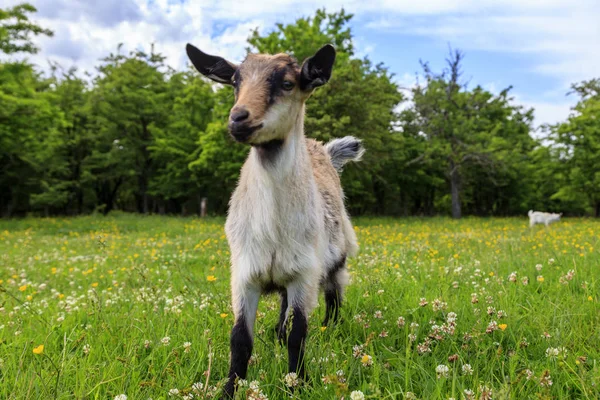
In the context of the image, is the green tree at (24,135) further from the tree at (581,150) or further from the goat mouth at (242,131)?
the tree at (581,150)

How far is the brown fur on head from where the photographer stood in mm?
2621

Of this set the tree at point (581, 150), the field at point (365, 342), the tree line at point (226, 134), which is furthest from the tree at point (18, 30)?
the tree at point (581, 150)

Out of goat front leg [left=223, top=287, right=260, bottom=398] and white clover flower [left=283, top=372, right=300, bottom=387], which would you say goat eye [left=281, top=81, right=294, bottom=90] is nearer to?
goat front leg [left=223, top=287, right=260, bottom=398]

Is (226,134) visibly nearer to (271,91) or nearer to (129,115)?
(129,115)

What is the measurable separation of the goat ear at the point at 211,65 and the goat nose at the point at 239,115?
82cm

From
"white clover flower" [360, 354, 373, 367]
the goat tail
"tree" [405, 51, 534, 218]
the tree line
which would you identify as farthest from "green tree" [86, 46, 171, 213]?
"white clover flower" [360, 354, 373, 367]

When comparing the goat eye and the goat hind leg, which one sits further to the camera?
the goat hind leg

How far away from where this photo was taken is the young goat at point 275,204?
287cm

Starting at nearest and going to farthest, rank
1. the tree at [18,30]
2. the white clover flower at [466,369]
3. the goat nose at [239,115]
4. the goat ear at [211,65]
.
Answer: the goat nose at [239,115] → the white clover flower at [466,369] → the goat ear at [211,65] → the tree at [18,30]

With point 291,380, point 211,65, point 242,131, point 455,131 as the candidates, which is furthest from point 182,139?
point 291,380

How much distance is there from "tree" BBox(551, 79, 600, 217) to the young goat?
3076 cm

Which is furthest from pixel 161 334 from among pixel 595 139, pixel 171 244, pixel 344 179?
pixel 595 139

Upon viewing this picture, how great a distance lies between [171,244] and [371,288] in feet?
28.3

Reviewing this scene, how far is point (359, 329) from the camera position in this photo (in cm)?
383
